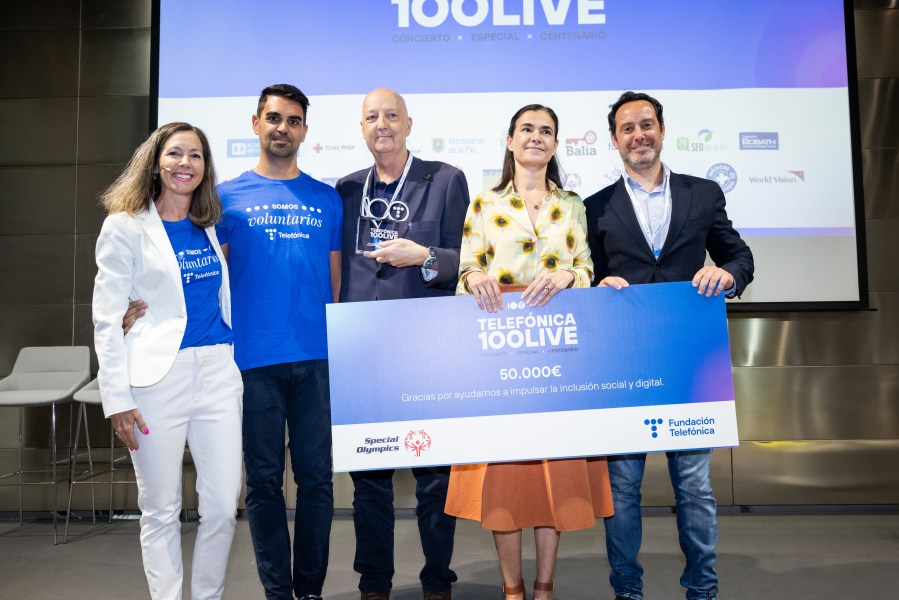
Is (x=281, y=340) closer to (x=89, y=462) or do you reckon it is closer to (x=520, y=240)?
(x=520, y=240)

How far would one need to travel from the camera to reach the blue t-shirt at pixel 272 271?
8.11ft

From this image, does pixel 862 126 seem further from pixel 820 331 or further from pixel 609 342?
pixel 609 342

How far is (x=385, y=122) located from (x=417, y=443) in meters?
1.16

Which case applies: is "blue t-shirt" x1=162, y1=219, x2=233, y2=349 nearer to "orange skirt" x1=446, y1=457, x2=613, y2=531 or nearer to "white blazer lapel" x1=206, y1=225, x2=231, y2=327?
"white blazer lapel" x1=206, y1=225, x2=231, y2=327

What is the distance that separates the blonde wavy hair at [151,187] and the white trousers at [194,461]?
441 millimetres

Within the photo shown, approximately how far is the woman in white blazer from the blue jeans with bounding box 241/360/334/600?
0.83ft

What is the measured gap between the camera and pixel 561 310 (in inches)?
89.7

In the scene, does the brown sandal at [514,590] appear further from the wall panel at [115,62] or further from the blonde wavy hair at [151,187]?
the wall panel at [115,62]

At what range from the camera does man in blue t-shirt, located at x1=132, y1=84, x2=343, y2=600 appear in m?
2.47

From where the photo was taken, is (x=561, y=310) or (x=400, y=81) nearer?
(x=561, y=310)

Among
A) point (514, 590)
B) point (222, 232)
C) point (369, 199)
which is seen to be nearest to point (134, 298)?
point (222, 232)

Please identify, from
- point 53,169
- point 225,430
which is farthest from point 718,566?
point 53,169

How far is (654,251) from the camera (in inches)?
101

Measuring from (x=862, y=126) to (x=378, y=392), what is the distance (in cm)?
411
